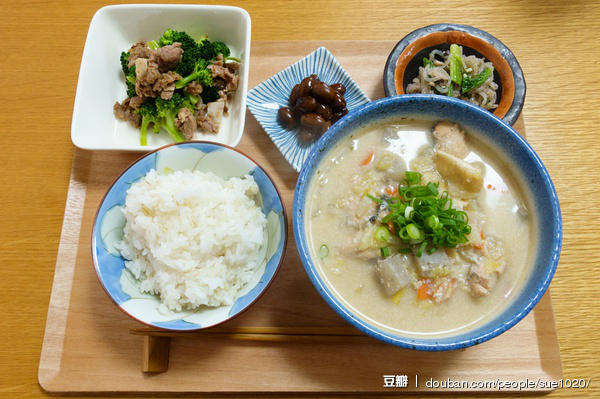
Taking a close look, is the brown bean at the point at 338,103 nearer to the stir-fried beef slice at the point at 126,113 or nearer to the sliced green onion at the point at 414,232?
the sliced green onion at the point at 414,232

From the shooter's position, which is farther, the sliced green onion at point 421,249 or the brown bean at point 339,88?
the brown bean at point 339,88

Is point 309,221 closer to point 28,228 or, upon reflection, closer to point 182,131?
point 182,131

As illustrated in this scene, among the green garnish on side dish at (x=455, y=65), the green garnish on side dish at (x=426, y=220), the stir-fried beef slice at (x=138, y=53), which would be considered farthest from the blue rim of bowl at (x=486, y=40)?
the stir-fried beef slice at (x=138, y=53)

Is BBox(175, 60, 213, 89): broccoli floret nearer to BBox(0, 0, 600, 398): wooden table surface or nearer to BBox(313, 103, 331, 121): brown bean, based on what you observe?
BBox(0, 0, 600, 398): wooden table surface

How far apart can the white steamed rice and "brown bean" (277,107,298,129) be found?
49cm

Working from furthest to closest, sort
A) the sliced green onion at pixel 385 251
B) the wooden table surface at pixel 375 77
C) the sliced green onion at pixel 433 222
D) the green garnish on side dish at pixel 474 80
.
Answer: the green garnish on side dish at pixel 474 80, the wooden table surface at pixel 375 77, the sliced green onion at pixel 385 251, the sliced green onion at pixel 433 222

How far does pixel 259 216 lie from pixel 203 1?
5.62 ft

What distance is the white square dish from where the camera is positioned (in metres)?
2.40

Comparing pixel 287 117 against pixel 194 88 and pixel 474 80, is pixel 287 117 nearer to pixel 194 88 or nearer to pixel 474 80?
pixel 194 88

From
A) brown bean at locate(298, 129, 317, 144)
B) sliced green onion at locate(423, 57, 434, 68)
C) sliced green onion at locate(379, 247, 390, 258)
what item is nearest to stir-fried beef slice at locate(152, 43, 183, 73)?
brown bean at locate(298, 129, 317, 144)

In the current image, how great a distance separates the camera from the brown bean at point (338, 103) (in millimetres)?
2330

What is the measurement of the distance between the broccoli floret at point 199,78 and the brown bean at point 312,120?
66cm

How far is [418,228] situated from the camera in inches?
67.5

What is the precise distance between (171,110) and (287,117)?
28.6 inches
